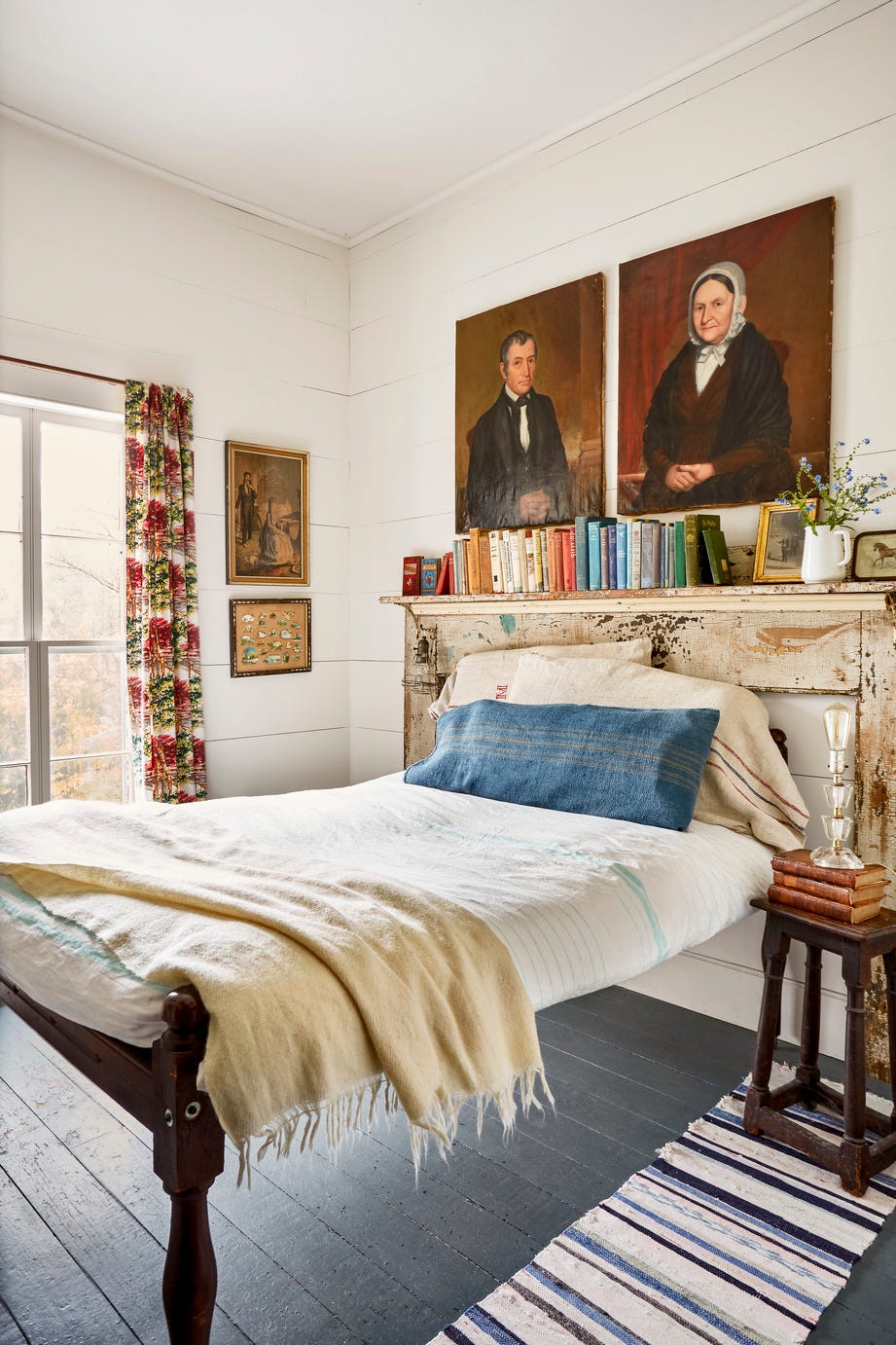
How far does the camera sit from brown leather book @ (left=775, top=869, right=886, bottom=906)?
2.02 m

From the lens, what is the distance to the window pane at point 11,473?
324cm

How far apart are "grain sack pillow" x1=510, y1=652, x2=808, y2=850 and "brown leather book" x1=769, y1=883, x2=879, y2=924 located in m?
0.34

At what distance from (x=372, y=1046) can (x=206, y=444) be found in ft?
9.66

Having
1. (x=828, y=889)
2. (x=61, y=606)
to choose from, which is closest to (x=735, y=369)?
(x=828, y=889)

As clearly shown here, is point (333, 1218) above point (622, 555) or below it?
below

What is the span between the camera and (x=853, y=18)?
253cm

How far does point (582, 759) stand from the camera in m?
2.63

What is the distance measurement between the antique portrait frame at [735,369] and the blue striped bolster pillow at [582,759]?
0.80 meters

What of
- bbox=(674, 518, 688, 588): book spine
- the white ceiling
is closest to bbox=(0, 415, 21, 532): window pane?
the white ceiling

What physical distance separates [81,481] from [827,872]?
2.94 metres

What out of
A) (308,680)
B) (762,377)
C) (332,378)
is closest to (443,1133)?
(762,377)

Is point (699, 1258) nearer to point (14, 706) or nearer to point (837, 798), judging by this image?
point (837, 798)

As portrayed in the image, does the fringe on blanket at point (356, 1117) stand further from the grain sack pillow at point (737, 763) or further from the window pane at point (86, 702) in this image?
the window pane at point (86, 702)

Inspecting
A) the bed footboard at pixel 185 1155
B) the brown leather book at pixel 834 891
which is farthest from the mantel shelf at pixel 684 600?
the bed footboard at pixel 185 1155
